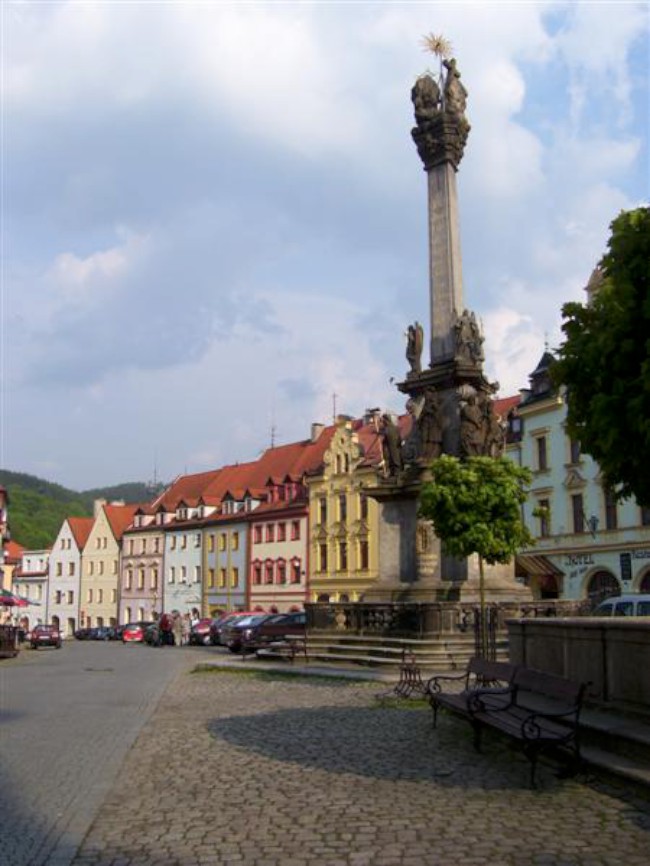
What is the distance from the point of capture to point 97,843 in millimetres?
6973

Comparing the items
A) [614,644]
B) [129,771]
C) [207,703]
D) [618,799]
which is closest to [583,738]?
[614,644]

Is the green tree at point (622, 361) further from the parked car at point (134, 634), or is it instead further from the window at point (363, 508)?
the parked car at point (134, 634)

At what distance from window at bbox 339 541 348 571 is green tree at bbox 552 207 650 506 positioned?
157 ft

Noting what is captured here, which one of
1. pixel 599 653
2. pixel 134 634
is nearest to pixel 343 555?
pixel 134 634

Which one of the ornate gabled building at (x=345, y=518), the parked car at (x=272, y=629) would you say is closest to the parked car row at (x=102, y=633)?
the ornate gabled building at (x=345, y=518)

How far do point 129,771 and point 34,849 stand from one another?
322 centimetres

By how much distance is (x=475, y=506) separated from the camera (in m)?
18.0

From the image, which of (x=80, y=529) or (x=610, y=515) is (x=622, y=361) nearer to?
(x=610, y=515)

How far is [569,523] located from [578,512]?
0.73m

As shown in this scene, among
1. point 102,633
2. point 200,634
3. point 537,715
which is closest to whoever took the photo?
point 537,715

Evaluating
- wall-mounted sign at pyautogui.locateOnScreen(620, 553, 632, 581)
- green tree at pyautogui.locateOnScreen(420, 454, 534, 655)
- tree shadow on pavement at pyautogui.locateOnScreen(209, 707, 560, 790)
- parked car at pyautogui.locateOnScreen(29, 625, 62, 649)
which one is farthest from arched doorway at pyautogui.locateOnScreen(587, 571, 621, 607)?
tree shadow on pavement at pyautogui.locateOnScreen(209, 707, 560, 790)

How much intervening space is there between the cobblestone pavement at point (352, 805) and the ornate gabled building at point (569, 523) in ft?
98.9

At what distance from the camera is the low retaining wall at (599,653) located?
9273mm

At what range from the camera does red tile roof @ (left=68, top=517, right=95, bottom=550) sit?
86812 millimetres
